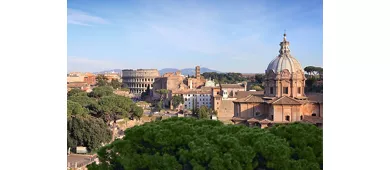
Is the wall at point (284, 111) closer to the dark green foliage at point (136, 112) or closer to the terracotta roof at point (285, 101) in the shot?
the terracotta roof at point (285, 101)

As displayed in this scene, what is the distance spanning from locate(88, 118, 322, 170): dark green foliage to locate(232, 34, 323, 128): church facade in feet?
12.9

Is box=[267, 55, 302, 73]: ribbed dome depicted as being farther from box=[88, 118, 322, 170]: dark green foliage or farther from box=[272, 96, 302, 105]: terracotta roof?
box=[88, 118, 322, 170]: dark green foliage

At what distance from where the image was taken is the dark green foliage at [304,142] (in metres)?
3.18

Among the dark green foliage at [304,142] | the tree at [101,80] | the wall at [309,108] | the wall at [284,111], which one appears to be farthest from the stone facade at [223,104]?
the tree at [101,80]

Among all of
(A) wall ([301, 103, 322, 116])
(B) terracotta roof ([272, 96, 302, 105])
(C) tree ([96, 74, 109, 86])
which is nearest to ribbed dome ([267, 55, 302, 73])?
(B) terracotta roof ([272, 96, 302, 105])

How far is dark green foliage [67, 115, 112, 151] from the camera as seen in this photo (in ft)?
25.4

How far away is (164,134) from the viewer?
336 cm
